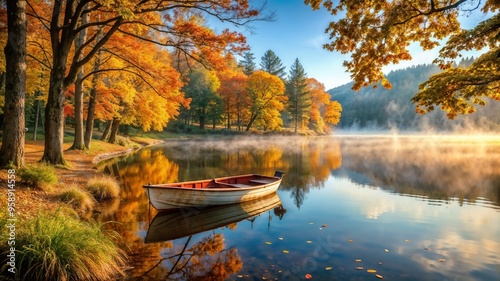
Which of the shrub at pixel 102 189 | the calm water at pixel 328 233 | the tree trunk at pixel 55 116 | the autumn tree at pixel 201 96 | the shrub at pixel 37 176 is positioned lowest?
the calm water at pixel 328 233

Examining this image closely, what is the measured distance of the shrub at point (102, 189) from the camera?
36.5 ft

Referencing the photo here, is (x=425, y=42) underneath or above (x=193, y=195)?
above

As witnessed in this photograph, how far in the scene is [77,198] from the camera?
9.28m

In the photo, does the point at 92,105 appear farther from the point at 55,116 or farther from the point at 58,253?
the point at 58,253

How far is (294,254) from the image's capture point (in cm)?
746

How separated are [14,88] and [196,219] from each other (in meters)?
7.21

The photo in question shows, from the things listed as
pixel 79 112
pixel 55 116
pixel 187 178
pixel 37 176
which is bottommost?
pixel 187 178

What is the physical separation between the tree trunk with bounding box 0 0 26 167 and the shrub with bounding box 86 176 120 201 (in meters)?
2.42

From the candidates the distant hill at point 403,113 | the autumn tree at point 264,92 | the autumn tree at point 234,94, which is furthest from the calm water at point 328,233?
the distant hill at point 403,113

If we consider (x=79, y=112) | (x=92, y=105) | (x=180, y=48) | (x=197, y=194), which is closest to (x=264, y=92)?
(x=92, y=105)

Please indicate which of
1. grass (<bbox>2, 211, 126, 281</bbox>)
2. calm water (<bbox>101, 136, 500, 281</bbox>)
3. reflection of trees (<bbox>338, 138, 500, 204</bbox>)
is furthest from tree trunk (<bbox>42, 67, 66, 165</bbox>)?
reflection of trees (<bbox>338, 138, 500, 204</bbox>)

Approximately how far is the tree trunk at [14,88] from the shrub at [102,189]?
2419 mm

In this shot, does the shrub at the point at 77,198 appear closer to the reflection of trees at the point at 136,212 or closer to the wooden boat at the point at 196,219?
the reflection of trees at the point at 136,212

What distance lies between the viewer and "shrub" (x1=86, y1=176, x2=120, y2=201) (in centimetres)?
1112
